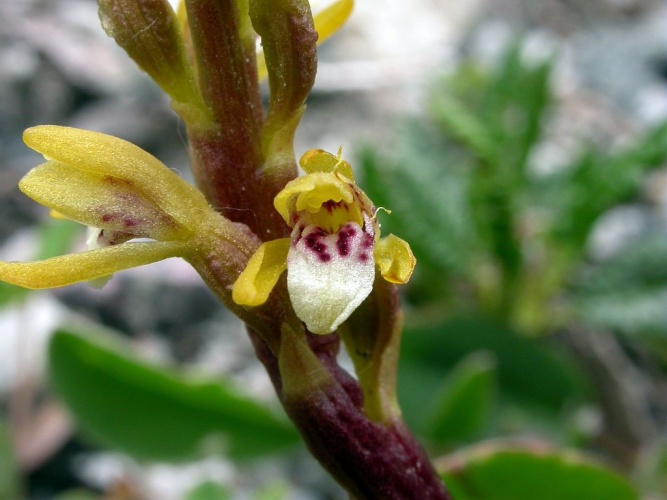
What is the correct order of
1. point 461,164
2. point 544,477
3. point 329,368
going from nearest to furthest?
1. point 329,368
2. point 544,477
3. point 461,164

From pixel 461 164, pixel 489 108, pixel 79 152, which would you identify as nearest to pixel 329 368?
pixel 79 152

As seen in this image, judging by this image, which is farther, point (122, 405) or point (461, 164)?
point (461, 164)

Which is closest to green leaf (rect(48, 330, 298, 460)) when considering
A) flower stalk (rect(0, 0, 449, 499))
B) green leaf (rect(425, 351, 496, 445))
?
green leaf (rect(425, 351, 496, 445))

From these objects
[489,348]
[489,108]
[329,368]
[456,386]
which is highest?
[489,108]

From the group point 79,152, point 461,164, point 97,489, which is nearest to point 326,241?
point 79,152

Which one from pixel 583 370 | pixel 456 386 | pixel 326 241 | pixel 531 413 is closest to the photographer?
pixel 326 241

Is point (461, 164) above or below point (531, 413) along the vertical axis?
above

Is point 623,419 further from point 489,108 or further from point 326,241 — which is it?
point 326,241
